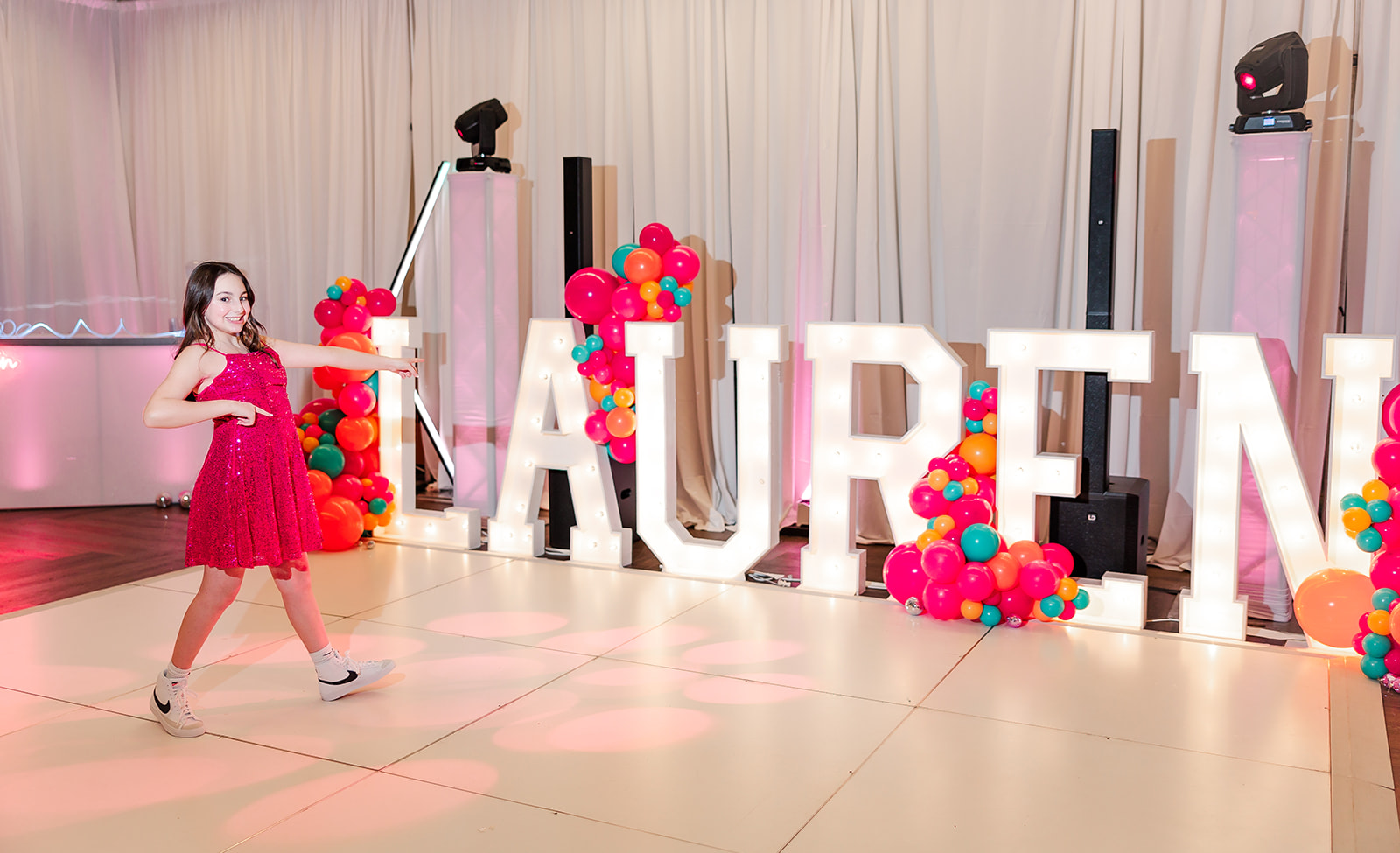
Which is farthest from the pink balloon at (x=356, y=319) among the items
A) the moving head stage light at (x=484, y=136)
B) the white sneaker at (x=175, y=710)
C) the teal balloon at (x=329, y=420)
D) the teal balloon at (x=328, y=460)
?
the white sneaker at (x=175, y=710)

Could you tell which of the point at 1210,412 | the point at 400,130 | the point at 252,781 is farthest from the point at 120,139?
the point at 1210,412

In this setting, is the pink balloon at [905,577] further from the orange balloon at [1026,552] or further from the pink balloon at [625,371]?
the pink balloon at [625,371]

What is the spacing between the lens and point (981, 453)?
358 cm

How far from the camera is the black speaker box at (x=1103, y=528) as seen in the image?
11.4ft

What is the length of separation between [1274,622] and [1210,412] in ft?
2.73

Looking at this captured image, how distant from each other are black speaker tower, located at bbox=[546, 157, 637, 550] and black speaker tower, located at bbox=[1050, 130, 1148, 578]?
164cm

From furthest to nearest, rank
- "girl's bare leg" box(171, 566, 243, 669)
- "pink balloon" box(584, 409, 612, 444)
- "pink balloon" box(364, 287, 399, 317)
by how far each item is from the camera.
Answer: "pink balloon" box(364, 287, 399, 317) < "pink balloon" box(584, 409, 612, 444) < "girl's bare leg" box(171, 566, 243, 669)

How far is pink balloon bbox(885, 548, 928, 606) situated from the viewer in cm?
355

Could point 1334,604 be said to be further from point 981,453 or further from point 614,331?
point 614,331

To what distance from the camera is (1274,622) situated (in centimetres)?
358

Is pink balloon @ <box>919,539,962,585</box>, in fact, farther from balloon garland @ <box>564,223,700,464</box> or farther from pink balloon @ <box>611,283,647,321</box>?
pink balloon @ <box>611,283,647,321</box>

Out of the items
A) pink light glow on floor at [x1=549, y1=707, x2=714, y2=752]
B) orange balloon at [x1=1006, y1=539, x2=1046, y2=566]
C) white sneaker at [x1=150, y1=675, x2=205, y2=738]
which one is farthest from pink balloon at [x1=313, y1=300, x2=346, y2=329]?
orange balloon at [x1=1006, y1=539, x2=1046, y2=566]

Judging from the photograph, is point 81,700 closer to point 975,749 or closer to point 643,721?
point 643,721

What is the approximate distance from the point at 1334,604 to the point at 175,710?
10.1 feet
